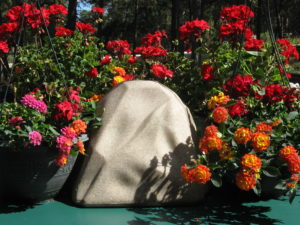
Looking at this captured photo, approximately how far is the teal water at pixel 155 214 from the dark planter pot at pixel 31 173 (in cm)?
10

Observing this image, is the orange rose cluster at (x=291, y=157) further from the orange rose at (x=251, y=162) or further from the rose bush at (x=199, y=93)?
the orange rose at (x=251, y=162)

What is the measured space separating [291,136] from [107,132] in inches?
49.0

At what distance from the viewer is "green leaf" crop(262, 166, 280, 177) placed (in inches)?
108

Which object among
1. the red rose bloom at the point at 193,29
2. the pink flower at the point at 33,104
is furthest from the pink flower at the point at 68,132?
the red rose bloom at the point at 193,29

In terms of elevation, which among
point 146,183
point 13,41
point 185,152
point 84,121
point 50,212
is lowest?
point 50,212

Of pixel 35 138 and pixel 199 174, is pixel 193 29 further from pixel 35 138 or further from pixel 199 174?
pixel 35 138

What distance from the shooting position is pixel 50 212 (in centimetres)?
289

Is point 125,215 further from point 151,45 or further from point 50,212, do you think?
point 151,45

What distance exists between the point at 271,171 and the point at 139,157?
863 mm

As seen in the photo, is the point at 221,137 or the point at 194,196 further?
the point at 194,196

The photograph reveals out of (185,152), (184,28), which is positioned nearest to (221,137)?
(185,152)

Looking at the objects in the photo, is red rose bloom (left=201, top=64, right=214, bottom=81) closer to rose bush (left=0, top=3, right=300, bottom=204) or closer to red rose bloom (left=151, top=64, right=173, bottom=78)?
rose bush (left=0, top=3, right=300, bottom=204)

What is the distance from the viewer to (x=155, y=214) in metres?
2.88

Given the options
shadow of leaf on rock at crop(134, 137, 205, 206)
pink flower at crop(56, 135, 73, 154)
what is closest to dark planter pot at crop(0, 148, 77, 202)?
pink flower at crop(56, 135, 73, 154)
